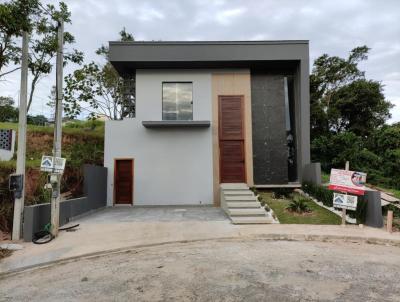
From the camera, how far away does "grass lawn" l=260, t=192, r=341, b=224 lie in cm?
870

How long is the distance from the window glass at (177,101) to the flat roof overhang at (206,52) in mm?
1070

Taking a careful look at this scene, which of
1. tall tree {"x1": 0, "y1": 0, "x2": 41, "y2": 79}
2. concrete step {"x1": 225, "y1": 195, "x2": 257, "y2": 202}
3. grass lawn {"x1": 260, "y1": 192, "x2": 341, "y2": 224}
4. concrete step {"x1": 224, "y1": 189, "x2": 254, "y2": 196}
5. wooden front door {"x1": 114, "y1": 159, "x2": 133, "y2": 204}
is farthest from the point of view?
wooden front door {"x1": 114, "y1": 159, "x2": 133, "y2": 204}

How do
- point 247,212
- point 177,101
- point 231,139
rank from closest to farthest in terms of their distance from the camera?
point 247,212, point 231,139, point 177,101

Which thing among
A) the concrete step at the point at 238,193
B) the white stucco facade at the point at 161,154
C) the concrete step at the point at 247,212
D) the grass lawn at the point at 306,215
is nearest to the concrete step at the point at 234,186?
the concrete step at the point at 238,193

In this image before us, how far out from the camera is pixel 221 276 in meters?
4.67

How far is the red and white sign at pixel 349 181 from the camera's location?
8.40 m

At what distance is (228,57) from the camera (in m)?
12.4

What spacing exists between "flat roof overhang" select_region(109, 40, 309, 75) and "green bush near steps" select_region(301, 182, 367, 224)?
17.9ft

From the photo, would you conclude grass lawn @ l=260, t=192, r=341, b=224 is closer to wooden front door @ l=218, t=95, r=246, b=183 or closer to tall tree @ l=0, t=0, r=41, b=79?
wooden front door @ l=218, t=95, r=246, b=183

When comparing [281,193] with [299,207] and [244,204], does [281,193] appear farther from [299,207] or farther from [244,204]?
[244,204]

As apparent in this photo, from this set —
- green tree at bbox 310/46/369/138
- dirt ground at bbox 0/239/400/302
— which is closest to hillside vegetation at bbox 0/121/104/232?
dirt ground at bbox 0/239/400/302

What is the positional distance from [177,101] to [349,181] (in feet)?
25.1

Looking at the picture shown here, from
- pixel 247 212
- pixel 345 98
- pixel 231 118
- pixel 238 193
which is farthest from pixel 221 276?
pixel 345 98

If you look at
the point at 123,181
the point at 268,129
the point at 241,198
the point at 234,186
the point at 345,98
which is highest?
the point at 345,98
